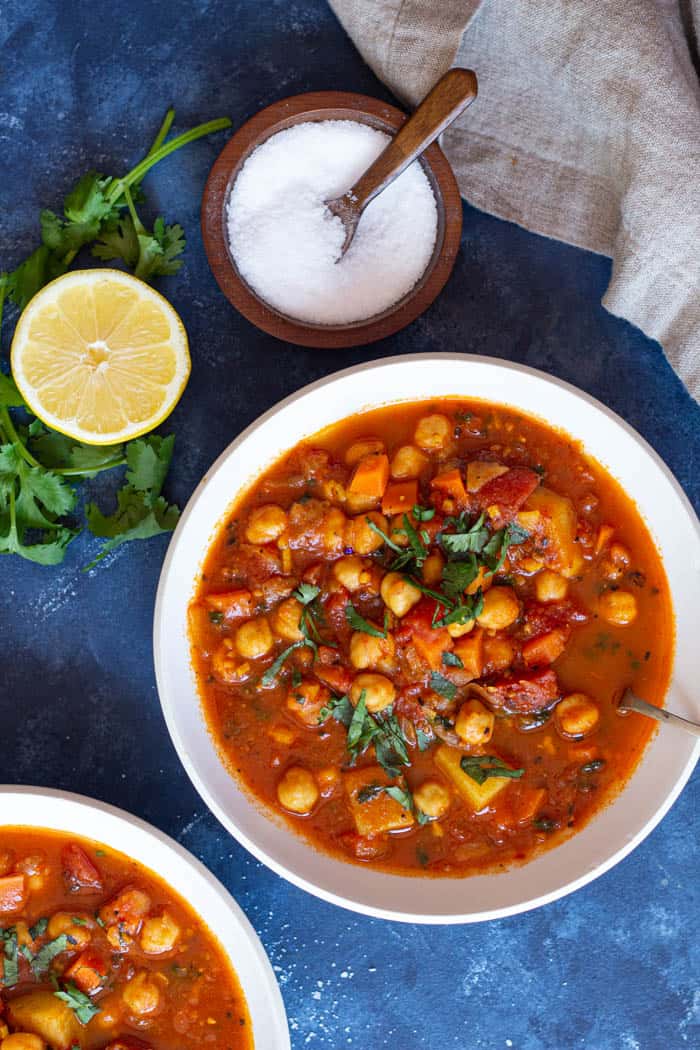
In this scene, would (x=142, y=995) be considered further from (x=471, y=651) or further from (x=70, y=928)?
(x=471, y=651)

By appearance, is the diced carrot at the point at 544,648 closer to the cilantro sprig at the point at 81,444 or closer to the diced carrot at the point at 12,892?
the cilantro sprig at the point at 81,444

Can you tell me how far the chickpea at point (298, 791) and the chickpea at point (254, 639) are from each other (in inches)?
19.1

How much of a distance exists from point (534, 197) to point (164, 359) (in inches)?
67.4

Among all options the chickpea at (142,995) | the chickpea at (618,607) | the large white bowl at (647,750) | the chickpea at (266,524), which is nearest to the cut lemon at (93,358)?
the large white bowl at (647,750)

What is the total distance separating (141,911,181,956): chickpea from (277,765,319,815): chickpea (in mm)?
680

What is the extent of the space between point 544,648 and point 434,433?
951 mm

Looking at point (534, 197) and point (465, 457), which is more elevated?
point (534, 197)

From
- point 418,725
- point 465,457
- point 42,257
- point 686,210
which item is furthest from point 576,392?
point 42,257

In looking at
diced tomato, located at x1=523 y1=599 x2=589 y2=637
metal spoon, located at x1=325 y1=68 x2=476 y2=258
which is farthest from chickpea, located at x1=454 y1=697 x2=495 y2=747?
metal spoon, located at x1=325 y1=68 x2=476 y2=258

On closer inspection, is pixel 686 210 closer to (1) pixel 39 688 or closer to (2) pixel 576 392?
(2) pixel 576 392

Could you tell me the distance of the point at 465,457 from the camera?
3775 mm

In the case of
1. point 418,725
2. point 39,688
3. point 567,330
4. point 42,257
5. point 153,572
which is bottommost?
point 39,688

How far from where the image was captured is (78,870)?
3.79 meters

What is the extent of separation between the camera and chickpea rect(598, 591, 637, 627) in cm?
369
